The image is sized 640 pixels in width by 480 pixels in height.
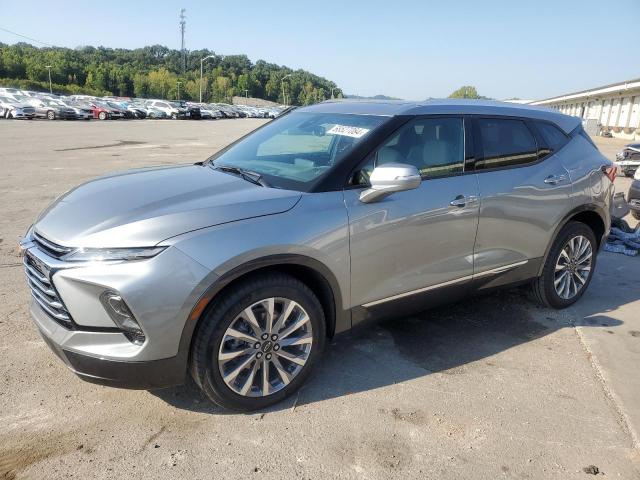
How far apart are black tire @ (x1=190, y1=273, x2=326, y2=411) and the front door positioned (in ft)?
1.16

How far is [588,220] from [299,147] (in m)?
2.85

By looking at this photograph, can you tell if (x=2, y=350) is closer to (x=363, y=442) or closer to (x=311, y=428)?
(x=311, y=428)

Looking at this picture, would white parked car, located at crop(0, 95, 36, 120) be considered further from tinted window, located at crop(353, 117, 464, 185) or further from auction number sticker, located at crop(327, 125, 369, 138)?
tinted window, located at crop(353, 117, 464, 185)

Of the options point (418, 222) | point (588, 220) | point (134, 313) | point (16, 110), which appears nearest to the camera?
point (134, 313)

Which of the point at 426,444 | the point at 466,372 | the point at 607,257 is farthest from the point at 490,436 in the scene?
the point at 607,257

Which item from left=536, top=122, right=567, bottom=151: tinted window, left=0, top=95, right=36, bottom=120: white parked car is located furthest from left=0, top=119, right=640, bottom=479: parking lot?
left=0, top=95, right=36, bottom=120: white parked car

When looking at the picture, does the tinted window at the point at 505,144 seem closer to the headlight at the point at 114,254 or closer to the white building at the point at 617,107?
the headlight at the point at 114,254

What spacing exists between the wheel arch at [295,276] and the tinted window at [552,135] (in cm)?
248

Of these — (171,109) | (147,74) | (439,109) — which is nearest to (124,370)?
(439,109)

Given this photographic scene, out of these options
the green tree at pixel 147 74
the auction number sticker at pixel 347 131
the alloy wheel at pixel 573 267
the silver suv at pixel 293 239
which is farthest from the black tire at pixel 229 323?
the green tree at pixel 147 74

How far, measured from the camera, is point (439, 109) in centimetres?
385

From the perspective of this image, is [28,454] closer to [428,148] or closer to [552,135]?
[428,148]

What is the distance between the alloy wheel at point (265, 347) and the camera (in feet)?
9.50

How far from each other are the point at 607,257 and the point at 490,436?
4.63m
